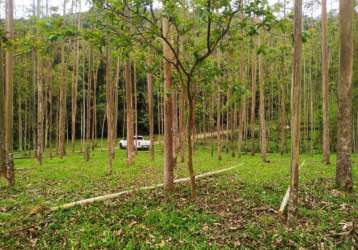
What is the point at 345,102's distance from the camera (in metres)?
7.65

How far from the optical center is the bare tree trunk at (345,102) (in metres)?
7.59

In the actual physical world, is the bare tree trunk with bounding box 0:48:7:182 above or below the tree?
below

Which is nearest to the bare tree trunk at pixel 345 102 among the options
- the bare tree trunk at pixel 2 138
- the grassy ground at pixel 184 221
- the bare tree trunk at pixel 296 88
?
the grassy ground at pixel 184 221

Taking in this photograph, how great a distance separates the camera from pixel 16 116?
107 feet

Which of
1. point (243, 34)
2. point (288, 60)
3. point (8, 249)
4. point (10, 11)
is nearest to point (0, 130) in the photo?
point (10, 11)

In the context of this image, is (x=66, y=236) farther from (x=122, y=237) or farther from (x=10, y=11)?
(x=10, y=11)

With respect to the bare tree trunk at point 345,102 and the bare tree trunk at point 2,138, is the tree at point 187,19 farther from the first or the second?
the bare tree trunk at point 2,138

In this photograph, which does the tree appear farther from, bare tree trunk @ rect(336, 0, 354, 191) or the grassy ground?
bare tree trunk @ rect(336, 0, 354, 191)

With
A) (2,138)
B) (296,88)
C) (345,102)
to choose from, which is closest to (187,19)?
(296,88)

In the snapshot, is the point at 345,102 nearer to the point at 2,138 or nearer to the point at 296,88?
the point at 296,88

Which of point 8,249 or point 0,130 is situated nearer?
point 8,249

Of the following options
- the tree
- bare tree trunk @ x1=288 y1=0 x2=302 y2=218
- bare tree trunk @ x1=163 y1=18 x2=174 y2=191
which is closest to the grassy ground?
bare tree trunk @ x1=163 y1=18 x2=174 y2=191

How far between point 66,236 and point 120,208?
1.41 metres

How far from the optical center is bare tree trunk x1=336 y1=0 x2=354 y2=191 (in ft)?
24.9
